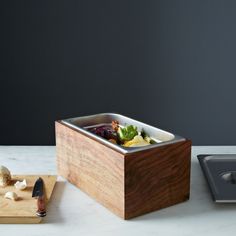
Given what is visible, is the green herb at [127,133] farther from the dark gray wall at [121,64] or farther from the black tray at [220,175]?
the dark gray wall at [121,64]

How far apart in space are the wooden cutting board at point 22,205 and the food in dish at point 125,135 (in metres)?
0.18

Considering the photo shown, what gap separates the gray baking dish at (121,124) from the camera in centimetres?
99

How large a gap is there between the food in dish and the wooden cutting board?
177mm

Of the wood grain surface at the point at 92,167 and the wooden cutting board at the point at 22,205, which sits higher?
the wood grain surface at the point at 92,167

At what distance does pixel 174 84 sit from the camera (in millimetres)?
2816

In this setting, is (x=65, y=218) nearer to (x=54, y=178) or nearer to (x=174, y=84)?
(x=54, y=178)

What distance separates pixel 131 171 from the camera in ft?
3.15

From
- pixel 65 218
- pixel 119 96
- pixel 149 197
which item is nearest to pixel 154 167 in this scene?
pixel 149 197

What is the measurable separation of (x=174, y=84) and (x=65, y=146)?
171cm

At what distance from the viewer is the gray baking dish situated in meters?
0.99

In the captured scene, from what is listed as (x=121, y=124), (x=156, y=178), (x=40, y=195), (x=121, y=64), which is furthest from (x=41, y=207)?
(x=121, y=64)

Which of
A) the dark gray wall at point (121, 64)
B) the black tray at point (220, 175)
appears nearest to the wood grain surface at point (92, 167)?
the black tray at point (220, 175)

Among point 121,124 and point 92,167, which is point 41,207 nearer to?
point 92,167

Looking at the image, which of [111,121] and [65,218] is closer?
[65,218]
